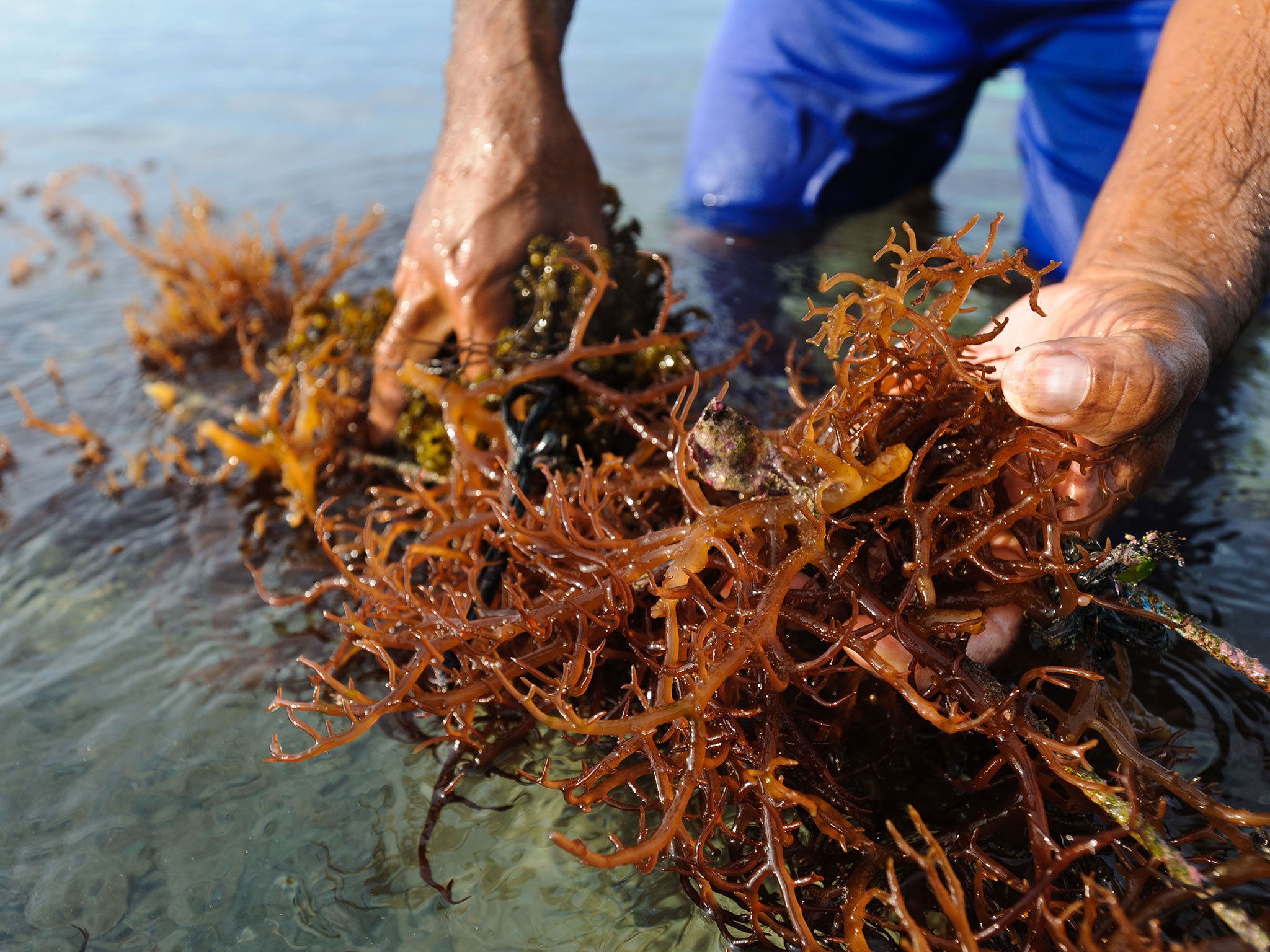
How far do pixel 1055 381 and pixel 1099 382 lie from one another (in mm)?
66

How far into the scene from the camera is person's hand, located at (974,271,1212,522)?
119 centimetres

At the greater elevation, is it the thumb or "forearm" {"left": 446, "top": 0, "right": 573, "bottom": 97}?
"forearm" {"left": 446, "top": 0, "right": 573, "bottom": 97}

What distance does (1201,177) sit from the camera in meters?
1.74

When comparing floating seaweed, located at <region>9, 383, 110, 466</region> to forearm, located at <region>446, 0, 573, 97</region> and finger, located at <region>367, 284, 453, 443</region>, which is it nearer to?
finger, located at <region>367, 284, 453, 443</region>

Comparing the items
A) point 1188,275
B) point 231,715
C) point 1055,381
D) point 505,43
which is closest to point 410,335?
point 505,43

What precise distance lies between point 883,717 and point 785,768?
285mm

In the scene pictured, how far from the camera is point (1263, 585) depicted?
202cm

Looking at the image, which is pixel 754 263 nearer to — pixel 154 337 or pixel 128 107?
pixel 154 337

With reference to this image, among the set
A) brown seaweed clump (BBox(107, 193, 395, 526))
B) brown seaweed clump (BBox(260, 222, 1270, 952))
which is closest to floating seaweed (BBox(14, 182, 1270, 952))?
brown seaweed clump (BBox(260, 222, 1270, 952))

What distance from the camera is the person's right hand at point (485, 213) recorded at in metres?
2.20

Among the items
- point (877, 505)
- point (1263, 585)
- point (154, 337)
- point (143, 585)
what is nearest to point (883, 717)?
point (877, 505)

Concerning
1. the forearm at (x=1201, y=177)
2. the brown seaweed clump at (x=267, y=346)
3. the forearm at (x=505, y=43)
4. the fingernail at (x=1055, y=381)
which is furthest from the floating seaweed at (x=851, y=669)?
the forearm at (x=505, y=43)

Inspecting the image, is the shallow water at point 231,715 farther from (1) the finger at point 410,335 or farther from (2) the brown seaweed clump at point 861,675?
(1) the finger at point 410,335

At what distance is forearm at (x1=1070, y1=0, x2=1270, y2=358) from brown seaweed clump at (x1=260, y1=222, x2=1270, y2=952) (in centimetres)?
52
